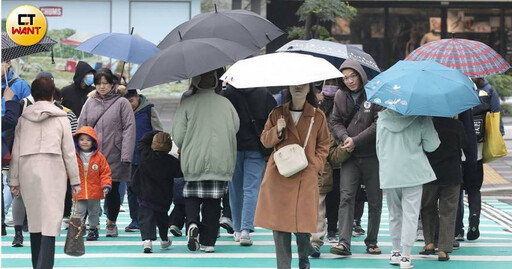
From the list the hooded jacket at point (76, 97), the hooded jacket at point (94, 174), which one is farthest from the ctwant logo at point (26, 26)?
the hooded jacket at point (94, 174)

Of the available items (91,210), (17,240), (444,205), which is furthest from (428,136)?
(17,240)

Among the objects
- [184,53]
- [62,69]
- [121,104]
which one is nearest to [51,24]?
[62,69]

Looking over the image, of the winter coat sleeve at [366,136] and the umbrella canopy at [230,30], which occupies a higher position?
the umbrella canopy at [230,30]

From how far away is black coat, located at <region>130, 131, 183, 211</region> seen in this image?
10.5m

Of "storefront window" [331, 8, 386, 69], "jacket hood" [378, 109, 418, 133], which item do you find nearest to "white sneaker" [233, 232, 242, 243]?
"jacket hood" [378, 109, 418, 133]

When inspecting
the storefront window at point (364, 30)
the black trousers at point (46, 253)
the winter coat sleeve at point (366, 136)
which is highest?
the storefront window at point (364, 30)

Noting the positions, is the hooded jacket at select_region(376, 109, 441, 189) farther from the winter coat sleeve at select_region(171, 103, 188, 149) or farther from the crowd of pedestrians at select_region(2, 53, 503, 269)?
the winter coat sleeve at select_region(171, 103, 188, 149)

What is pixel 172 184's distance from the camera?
35.3 feet

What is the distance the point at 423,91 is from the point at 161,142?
2626 mm

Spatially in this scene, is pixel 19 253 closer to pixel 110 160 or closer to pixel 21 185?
pixel 110 160

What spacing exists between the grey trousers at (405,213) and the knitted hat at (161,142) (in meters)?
2.19

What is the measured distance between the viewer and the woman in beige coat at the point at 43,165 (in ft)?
27.8

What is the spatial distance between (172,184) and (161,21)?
723 inches

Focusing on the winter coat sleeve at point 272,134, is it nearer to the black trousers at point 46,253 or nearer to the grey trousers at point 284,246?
the grey trousers at point 284,246
